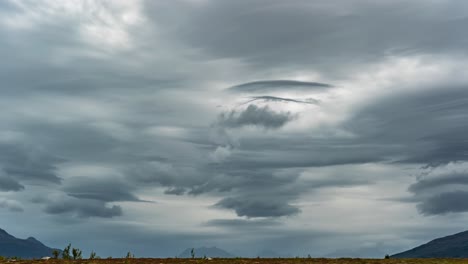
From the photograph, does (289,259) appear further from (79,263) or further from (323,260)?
(79,263)

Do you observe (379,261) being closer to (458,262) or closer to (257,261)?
(458,262)

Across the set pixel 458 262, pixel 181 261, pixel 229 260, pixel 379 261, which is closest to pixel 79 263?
pixel 181 261

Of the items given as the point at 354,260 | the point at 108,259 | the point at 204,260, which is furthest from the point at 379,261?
the point at 108,259

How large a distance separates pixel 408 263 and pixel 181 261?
1700 centimetres

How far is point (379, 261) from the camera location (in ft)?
138

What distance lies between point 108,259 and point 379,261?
821 inches

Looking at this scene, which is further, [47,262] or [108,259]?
[108,259]

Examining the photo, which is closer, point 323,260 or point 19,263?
point 19,263

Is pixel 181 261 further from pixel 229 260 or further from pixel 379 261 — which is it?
pixel 379 261

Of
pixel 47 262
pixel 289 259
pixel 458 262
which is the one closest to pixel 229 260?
pixel 289 259

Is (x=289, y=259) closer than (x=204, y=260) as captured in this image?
No

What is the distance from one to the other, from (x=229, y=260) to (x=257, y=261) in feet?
7.51

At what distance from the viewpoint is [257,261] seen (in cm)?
4144

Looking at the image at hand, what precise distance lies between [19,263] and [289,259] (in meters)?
20.0
